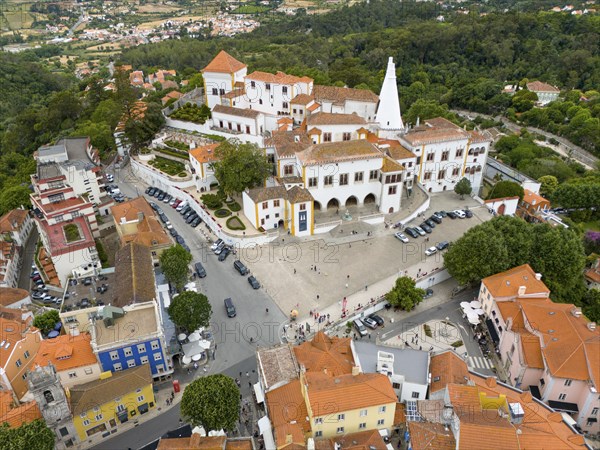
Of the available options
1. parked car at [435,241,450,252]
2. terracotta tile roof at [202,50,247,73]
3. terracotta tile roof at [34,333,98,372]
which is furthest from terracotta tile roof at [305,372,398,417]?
terracotta tile roof at [202,50,247,73]

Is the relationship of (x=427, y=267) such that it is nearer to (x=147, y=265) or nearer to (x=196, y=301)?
(x=196, y=301)

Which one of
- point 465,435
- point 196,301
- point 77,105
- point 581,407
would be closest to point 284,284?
point 196,301

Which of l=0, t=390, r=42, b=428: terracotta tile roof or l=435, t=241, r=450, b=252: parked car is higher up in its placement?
l=0, t=390, r=42, b=428: terracotta tile roof

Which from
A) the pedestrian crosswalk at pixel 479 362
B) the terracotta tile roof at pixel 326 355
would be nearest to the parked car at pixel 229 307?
the terracotta tile roof at pixel 326 355

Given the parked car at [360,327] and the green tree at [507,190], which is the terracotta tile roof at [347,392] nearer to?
the parked car at [360,327]

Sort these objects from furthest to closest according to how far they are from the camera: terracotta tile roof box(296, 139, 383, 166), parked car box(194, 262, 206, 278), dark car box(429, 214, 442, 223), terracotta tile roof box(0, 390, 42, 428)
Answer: dark car box(429, 214, 442, 223) < terracotta tile roof box(296, 139, 383, 166) < parked car box(194, 262, 206, 278) < terracotta tile roof box(0, 390, 42, 428)

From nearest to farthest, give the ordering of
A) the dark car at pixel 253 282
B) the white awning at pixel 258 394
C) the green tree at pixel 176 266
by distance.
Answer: the white awning at pixel 258 394
the green tree at pixel 176 266
the dark car at pixel 253 282

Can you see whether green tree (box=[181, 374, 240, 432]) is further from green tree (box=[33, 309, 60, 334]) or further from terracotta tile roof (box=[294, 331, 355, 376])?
green tree (box=[33, 309, 60, 334])
